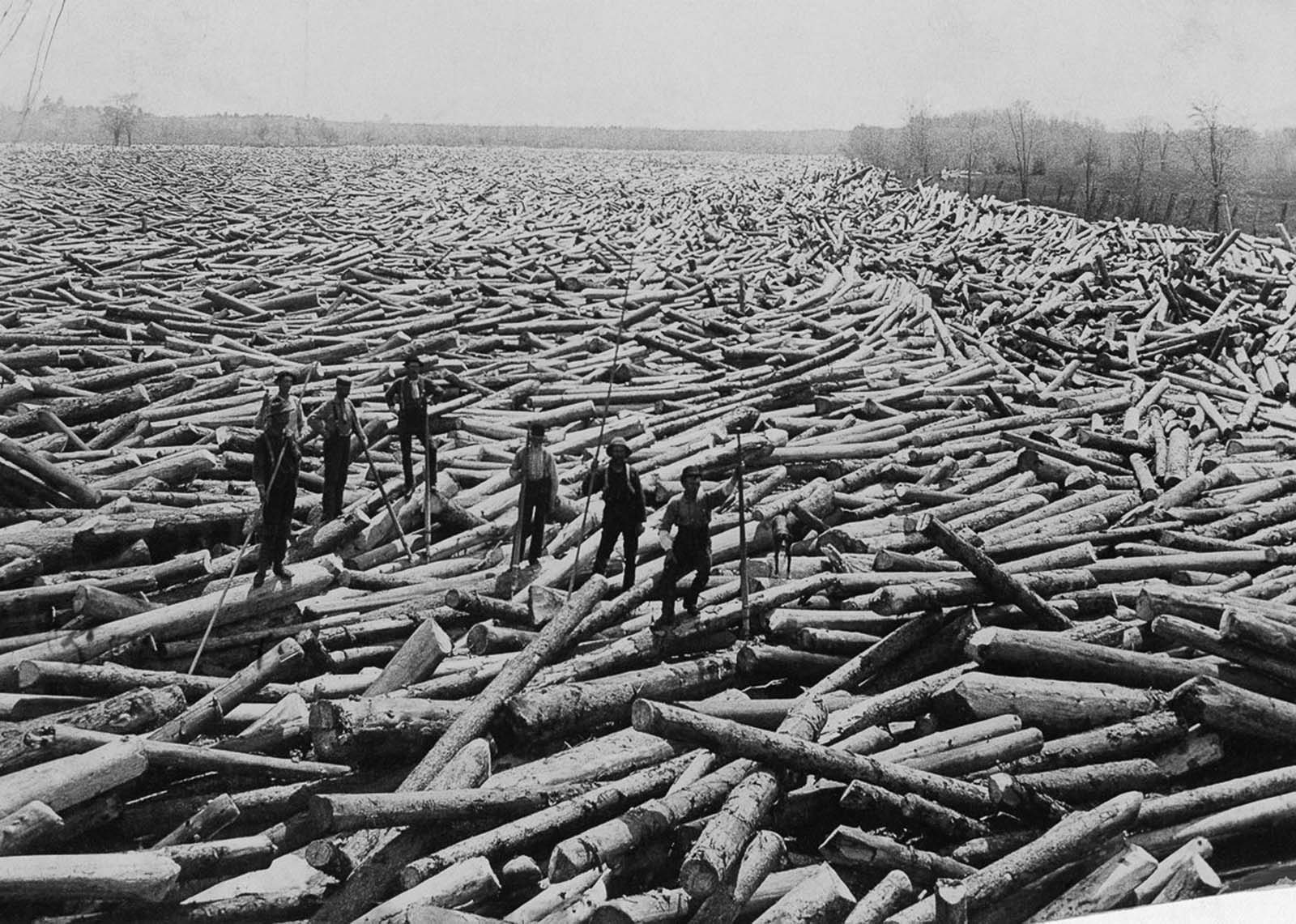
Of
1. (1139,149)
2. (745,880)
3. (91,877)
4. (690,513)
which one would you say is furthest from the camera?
(1139,149)

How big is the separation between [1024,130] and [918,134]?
4.25ft

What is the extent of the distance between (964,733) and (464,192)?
2660 centimetres

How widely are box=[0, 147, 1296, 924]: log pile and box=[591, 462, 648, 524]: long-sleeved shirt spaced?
0.37 meters

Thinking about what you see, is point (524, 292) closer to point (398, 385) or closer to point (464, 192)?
point (398, 385)

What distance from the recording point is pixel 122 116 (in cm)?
699

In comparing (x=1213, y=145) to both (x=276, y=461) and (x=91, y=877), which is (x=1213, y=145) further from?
(x=91, y=877)

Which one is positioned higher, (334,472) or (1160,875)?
(334,472)

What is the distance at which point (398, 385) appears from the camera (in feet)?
22.6

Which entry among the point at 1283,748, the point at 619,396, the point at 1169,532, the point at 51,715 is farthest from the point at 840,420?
the point at 51,715

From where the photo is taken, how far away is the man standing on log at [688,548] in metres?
4.97

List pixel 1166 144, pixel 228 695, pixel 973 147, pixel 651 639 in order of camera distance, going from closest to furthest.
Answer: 1. pixel 228 695
2. pixel 651 639
3. pixel 1166 144
4. pixel 973 147

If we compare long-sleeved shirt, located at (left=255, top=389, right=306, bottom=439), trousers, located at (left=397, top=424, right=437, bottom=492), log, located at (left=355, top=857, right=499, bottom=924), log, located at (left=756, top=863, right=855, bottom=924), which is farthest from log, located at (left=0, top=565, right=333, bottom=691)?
log, located at (left=756, top=863, right=855, bottom=924)

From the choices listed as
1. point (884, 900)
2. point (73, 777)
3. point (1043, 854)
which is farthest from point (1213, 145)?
point (73, 777)

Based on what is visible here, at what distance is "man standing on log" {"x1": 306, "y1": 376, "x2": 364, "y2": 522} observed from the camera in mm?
6344
